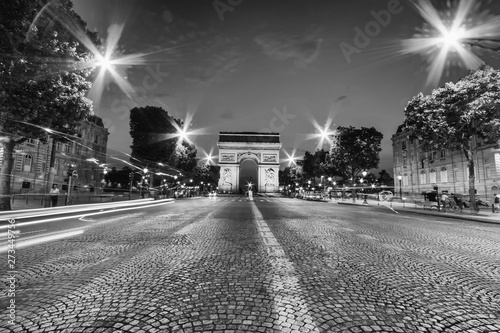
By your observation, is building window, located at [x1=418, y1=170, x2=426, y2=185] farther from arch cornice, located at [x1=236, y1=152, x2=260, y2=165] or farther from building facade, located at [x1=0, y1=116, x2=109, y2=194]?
building facade, located at [x1=0, y1=116, x2=109, y2=194]

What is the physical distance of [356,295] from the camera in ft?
9.39

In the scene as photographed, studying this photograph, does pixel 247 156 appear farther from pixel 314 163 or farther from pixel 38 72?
pixel 38 72

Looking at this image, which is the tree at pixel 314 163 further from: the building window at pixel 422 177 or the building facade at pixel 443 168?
the building window at pixel 422 177

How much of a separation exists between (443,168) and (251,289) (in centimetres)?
5016

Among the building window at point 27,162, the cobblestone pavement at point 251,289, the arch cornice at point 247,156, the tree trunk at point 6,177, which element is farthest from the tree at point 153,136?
the cobblestone pavement at point 251,289

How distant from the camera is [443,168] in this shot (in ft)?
142

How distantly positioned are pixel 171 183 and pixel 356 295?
63.2 m

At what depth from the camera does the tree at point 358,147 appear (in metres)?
45.4

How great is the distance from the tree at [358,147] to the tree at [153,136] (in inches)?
1115

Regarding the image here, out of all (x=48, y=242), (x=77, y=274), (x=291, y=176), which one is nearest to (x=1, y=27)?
(x=48, y=242)

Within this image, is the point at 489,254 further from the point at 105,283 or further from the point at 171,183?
the point at 171,183

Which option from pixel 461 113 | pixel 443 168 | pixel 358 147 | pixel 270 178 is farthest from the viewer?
pixel 270 178

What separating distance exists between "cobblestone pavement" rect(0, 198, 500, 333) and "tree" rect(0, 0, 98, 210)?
37.2ft

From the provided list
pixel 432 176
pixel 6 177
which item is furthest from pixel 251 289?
pixel 432 176
